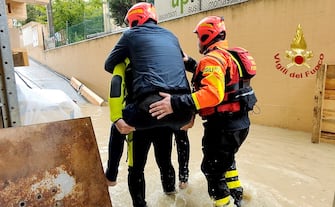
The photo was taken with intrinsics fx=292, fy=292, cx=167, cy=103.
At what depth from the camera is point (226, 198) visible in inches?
81.2

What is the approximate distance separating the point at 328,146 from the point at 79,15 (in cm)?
1639

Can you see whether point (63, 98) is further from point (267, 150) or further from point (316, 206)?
point (267, 150)

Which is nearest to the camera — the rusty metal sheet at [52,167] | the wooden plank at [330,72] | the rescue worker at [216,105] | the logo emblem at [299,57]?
the rusty metal sheet at [52,167]

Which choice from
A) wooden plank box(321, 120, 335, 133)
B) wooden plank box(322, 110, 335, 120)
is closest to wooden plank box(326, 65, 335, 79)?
wooden plank box(322, 110, 335, 120)

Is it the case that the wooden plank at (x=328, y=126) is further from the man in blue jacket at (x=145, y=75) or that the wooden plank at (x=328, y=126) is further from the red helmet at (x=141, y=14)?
the red helmet at (x=141, y=14)

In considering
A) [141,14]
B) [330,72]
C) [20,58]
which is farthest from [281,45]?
[20,58]

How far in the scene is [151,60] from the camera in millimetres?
1839

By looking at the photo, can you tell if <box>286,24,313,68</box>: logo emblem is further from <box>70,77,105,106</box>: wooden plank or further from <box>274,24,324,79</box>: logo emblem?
<box>70,77,105,106</box>: wooden plank

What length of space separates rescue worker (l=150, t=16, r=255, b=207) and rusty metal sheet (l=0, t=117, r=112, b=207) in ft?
1.64

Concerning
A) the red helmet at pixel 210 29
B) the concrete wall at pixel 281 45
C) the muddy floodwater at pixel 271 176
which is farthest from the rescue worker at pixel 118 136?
the concrete wall at pixel 281 45

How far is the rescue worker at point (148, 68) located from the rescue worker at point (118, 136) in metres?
0.08

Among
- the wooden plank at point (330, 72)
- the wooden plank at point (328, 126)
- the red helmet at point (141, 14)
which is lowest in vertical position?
the wooden plank at point (328, 126)

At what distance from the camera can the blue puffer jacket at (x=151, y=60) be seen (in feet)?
5.96

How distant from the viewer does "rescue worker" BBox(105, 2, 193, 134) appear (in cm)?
181
